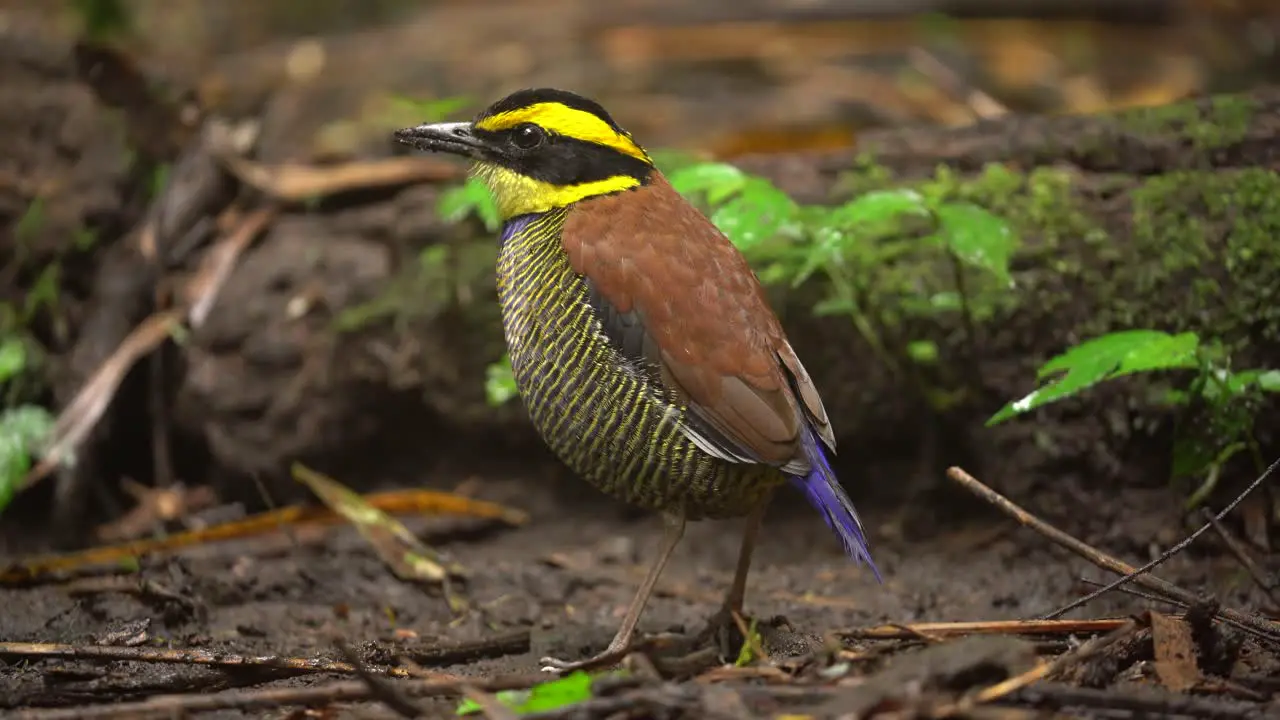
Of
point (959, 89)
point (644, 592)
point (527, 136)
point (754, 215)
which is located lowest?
point (644, 592)

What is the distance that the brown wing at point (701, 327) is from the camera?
3475mm

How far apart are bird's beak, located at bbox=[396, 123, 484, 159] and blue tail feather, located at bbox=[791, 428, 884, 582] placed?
4.80ft

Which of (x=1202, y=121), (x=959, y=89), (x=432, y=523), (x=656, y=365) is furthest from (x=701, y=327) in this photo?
(x=959, y=89)

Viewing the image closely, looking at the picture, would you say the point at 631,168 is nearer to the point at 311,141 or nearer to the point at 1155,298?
the point at 1155,298

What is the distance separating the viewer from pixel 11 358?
5.49m

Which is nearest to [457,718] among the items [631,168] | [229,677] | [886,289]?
[229,677]

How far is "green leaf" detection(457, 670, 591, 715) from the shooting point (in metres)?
2.59

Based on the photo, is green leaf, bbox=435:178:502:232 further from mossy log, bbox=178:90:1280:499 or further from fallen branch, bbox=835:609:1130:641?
fallen branch, bbox=835:609:1130:641

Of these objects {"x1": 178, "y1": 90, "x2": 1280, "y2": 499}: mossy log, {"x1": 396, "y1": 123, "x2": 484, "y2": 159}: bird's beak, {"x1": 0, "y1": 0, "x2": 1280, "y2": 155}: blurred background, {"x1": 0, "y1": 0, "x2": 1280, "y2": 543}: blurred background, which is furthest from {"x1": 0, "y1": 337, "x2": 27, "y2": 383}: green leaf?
{"x1": 396, "y1": 123, "x2": 484, "y2": 159}: bird's beak

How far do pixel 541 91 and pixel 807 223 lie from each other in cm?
106

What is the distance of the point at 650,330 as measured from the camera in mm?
3559

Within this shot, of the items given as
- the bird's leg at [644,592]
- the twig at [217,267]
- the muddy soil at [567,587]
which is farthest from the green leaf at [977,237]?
the twig at [217,267]

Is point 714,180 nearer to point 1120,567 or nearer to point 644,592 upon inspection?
point 644,592

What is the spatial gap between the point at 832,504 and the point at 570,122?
1.44 meters
